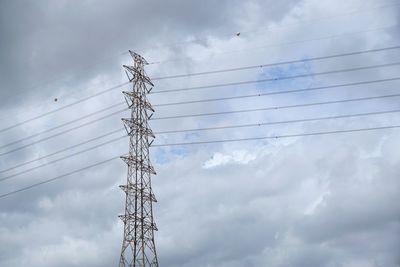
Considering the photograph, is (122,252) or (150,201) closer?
(122,252)

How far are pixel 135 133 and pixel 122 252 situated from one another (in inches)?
680

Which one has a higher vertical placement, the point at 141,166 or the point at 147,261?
the point at 141,166

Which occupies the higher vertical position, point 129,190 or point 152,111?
point 152,111

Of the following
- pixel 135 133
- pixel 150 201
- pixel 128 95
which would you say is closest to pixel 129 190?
pixel 150 201

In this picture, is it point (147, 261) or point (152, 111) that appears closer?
point (147, 261)

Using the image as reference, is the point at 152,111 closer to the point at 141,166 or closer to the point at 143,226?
the point at 141,166

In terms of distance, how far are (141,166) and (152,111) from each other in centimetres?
849

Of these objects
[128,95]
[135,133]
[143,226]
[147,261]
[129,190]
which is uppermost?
[128,95]

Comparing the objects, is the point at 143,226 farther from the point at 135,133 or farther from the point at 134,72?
the point at 134,72

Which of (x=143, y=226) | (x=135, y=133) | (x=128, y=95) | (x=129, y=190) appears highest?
(x=128, y=95)

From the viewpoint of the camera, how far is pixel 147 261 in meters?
70.6

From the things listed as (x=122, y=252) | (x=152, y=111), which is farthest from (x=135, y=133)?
(x=122, y=252)

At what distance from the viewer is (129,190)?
243 feet

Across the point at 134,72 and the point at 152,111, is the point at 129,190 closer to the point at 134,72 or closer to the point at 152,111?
the point at 152,111
